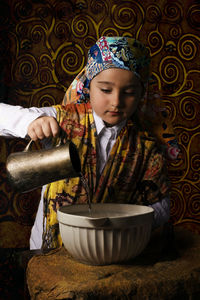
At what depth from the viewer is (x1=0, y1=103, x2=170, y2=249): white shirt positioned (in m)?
0.85

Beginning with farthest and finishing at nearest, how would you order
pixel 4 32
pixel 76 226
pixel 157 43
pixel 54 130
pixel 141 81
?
1. pixel 157 43
2. pixel 4 32
3. pixel 141 81
4. pixel 54 130
5. pixel 76 226

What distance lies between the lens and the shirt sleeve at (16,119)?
2.75 ft

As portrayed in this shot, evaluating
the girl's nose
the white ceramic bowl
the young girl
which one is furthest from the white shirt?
the white ceramic bowl

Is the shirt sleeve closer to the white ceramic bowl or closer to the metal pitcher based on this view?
the metal pitcher

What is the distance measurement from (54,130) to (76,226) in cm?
24

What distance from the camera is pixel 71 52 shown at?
1.52m

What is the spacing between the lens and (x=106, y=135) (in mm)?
1014

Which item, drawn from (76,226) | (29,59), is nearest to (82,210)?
(76,226)

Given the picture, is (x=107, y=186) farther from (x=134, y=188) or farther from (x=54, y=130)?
(x=54, y=130)

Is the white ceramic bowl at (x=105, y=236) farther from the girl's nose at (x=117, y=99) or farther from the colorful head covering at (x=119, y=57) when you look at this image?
the colorful head covering at (x=119, y=57)

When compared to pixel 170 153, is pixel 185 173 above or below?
below

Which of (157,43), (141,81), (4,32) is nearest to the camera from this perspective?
(141,81)

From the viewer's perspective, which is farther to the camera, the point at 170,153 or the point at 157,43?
the point at 157,43

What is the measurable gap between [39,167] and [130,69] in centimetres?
38
